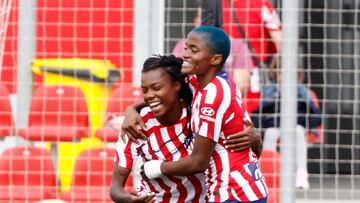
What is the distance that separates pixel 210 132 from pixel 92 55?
3.73 metres

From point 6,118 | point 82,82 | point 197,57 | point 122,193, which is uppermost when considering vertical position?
point 197,57

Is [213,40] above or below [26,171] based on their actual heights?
above

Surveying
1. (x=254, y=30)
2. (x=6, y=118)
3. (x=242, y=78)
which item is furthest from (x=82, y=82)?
(x=254, y=30)

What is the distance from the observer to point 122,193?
6043 millimetres

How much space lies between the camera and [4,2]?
Result: 9.84m

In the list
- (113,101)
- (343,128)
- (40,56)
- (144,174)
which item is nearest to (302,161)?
(343,128)

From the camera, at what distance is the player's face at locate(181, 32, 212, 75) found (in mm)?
5855

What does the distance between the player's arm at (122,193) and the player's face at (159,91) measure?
37 centimetres

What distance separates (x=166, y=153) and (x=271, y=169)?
8.78 feet

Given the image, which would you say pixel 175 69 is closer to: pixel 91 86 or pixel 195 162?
pixel 195 162

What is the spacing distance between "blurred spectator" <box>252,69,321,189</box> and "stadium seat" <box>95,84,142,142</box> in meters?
0.90

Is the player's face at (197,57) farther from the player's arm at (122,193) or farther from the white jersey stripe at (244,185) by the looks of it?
the player's arm at (122,193)

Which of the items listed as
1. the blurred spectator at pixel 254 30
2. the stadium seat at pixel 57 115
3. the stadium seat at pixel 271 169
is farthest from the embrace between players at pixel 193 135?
the stadium seat at pixel 57 115

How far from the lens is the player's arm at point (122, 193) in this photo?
589 cm
